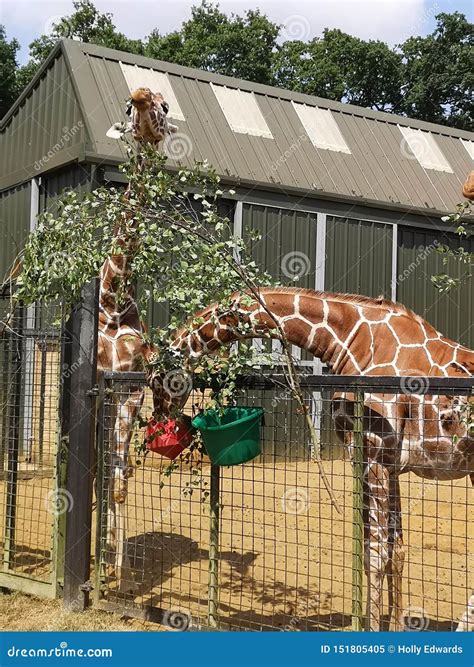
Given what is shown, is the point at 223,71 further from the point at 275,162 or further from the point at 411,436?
the point at 411,436

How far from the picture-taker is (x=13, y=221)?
11969 millimetres

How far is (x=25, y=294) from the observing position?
502 cm

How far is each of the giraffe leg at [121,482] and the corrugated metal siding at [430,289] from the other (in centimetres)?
829

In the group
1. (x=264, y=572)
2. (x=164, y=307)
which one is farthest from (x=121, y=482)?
(x=164, y=307)

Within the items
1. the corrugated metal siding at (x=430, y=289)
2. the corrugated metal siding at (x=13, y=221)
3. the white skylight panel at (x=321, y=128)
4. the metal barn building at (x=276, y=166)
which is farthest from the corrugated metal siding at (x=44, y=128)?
the corrugated metal siding at (x=430, y=289)

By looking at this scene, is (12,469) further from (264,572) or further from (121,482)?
(264,572)

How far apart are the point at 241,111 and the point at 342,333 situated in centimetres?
832

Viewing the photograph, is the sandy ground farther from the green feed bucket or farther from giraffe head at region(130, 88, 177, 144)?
giraffe head at region(130, 88, 177, 144)

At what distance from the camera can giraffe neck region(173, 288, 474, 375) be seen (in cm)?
471

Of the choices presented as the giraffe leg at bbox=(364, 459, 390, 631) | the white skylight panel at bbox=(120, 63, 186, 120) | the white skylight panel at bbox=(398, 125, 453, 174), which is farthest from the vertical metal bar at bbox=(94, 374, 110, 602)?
the white skylight panel at bbox=(398, 125, 453, 174)

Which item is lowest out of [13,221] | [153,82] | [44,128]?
[13,221]

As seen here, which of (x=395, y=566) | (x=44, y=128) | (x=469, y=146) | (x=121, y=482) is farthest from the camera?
(x=469, y=146)

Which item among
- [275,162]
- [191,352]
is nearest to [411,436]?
[191,352]

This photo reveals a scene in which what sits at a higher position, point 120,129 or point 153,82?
point 153,82
